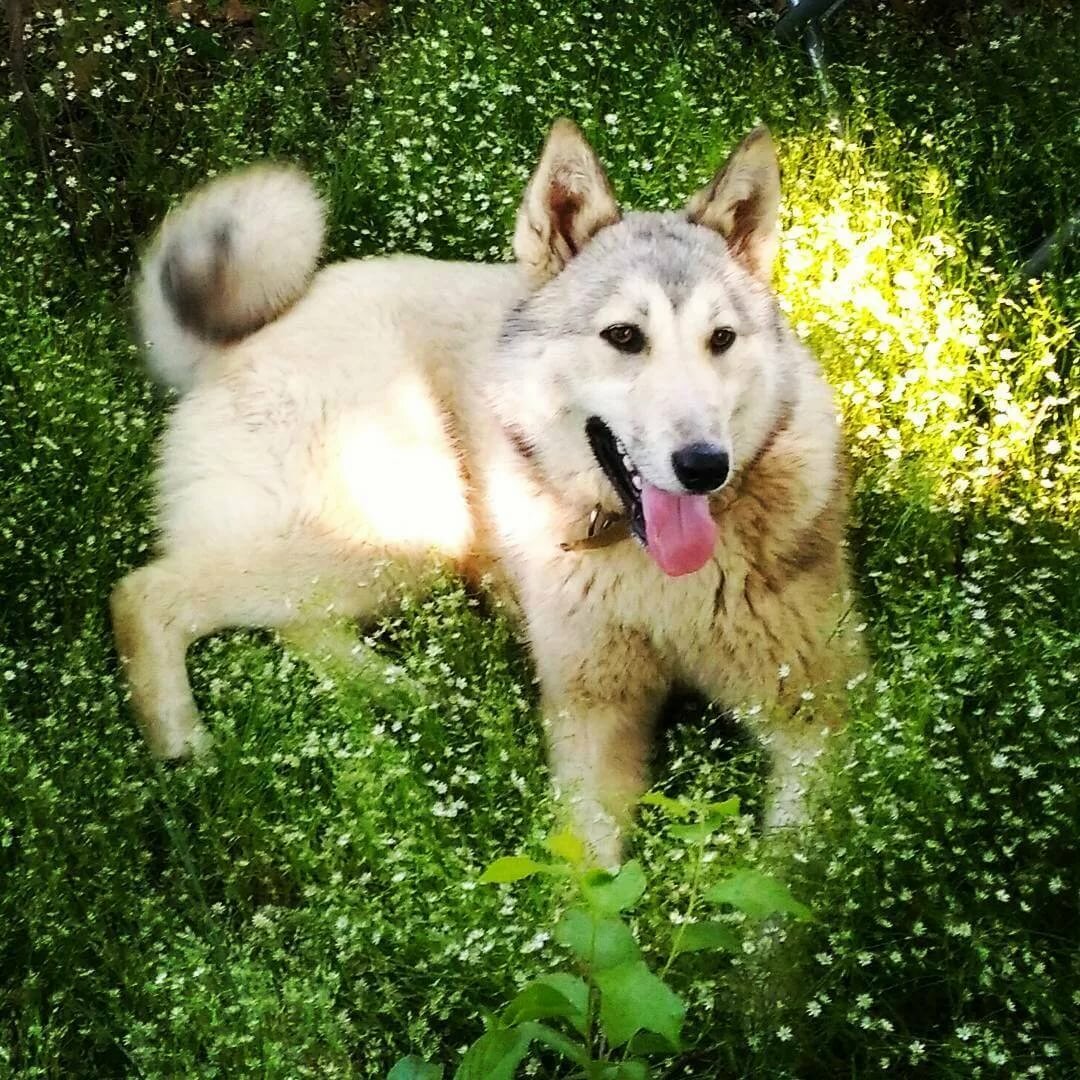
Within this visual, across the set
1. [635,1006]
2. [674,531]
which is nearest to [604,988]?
[635,1006]

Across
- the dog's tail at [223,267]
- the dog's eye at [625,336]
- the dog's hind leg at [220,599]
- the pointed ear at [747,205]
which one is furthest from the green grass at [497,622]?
the dog's eye at [625,336]

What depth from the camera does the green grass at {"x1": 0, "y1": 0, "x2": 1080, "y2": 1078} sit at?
187cm

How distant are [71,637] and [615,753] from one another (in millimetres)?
1284

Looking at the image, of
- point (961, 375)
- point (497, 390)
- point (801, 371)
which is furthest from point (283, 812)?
point (961, 375)

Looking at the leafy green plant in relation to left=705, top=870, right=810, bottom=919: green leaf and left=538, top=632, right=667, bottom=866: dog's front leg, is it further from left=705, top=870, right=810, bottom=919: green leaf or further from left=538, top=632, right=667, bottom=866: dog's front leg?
left=538, top=632, right=667, bottom=866: dog's front leg

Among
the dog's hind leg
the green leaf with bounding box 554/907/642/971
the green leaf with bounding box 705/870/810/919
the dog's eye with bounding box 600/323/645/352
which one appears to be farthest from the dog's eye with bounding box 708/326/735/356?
the green leaf with bounding box 554/907/642/971

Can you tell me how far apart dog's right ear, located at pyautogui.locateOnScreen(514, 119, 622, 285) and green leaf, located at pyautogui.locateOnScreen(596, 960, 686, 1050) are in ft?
5.21

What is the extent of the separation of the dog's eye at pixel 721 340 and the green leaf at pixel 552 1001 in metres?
1.28

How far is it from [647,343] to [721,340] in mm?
154

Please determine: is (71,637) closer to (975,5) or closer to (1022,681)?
(1022,681)

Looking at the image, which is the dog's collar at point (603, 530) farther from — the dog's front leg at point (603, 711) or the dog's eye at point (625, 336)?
the dog's eye at point (625, 336)

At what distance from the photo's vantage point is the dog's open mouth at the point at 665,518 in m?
2.31

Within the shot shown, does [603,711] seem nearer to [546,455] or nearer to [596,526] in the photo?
[596,526]

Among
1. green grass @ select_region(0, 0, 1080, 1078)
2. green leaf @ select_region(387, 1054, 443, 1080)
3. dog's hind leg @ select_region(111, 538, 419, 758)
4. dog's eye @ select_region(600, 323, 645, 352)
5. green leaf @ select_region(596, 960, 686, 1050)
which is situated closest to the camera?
green leaf @ select_region(596, 960, 686, 1050)
